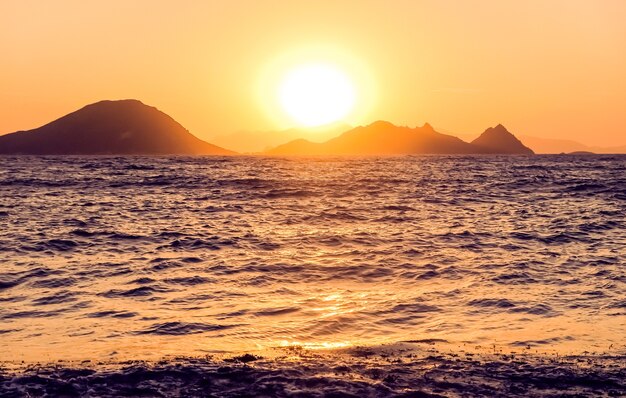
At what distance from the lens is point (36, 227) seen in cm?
3089

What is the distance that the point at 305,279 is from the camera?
64.9 feet

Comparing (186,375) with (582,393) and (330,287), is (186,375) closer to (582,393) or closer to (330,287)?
(582,393)

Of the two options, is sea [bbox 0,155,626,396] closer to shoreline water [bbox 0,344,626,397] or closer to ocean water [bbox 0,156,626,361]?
ocean water [bbox 0,156,626,361]

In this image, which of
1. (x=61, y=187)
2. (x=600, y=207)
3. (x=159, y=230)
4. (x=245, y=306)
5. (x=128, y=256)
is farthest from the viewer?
(x=61, y=187)

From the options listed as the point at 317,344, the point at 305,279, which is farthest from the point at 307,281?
the point at 317,344

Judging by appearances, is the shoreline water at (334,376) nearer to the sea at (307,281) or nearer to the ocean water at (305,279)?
the sea at (307,281)

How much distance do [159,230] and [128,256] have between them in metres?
6.64

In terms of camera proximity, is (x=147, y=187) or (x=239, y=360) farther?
(x=147, y=187)

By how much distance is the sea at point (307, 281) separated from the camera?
42.8 feet

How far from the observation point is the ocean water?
1331 cm

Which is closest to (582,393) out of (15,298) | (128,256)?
(15,298)

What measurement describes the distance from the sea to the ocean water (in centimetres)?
7

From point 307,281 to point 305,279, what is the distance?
29 cm

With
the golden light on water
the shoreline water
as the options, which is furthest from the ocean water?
the shoreline water
